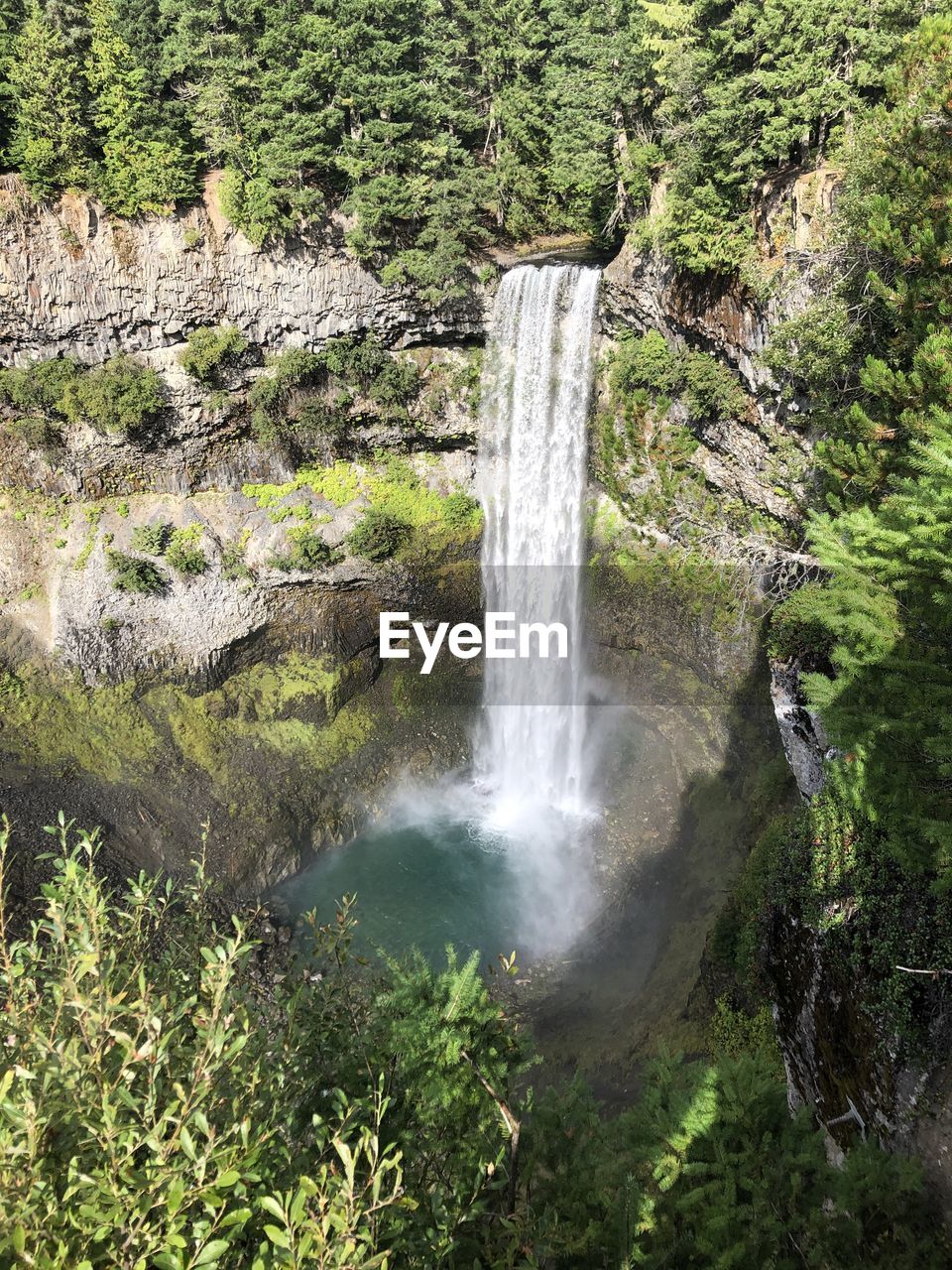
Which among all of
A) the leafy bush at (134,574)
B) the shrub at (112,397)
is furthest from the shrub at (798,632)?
the shrub at (112,397)

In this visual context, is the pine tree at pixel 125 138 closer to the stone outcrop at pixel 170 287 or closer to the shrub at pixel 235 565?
the stone outcrop at pixel 170 287

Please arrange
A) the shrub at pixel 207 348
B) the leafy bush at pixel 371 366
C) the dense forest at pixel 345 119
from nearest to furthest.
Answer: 1. the dense forest at pixel 345 119
2. the shrub at pixel 207 348
3. the leafy bush at pixel 371 366

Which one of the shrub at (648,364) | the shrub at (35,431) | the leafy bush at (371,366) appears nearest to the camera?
the shrub at (648,364)

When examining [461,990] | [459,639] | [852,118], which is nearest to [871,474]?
[852,118]

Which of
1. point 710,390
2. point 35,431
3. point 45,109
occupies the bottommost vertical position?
point 35,431

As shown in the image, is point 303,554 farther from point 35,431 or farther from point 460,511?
point 35,431

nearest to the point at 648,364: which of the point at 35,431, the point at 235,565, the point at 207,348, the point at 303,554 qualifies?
the point at 303,554

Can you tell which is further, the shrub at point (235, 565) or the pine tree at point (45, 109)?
the shrub at point (235, 565)
